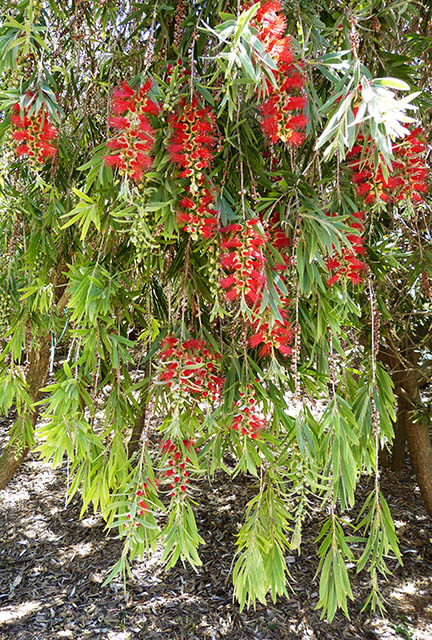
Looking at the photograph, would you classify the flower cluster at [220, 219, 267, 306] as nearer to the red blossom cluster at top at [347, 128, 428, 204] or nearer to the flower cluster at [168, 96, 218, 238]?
the flower cluster at [168, 96, 218, 238]

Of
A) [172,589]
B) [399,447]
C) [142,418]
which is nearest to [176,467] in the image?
[142,418]

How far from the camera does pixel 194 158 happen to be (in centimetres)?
85

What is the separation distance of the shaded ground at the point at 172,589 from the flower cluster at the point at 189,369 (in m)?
1.58

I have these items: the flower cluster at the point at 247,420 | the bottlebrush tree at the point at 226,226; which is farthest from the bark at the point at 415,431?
the flower cluster at the point at 247,420

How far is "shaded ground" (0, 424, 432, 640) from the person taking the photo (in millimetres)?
2195

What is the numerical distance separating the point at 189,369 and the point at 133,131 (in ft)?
1.41

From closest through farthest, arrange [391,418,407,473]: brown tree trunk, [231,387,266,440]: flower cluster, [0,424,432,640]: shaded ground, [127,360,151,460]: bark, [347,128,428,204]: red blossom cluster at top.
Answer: [347,128,428,204]: red blossom cluster at top
[231,387,266,440]: flower cluster
[127,360,151,460]: bark
[0,424,432,640]: shaded ground
[391,418,407,473]: brown tree trunk

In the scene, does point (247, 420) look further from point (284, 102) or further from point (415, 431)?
point (415, 431)

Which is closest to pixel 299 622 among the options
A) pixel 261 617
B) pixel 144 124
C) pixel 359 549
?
pixel 261 617

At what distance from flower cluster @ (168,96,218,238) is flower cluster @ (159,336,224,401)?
0.25 metres

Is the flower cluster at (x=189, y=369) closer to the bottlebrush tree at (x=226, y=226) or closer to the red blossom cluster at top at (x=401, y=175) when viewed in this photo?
the bottlebrush tree at (x=226, y=226)

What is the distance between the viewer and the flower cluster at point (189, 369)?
98 cm

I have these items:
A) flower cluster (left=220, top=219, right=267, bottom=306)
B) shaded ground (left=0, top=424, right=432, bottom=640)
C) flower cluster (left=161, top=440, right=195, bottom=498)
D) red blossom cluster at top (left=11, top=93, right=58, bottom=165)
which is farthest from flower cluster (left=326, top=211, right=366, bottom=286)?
shaded ground (left=0, top=424, right=432, bottom=640)

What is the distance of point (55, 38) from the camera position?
5.50 ft
